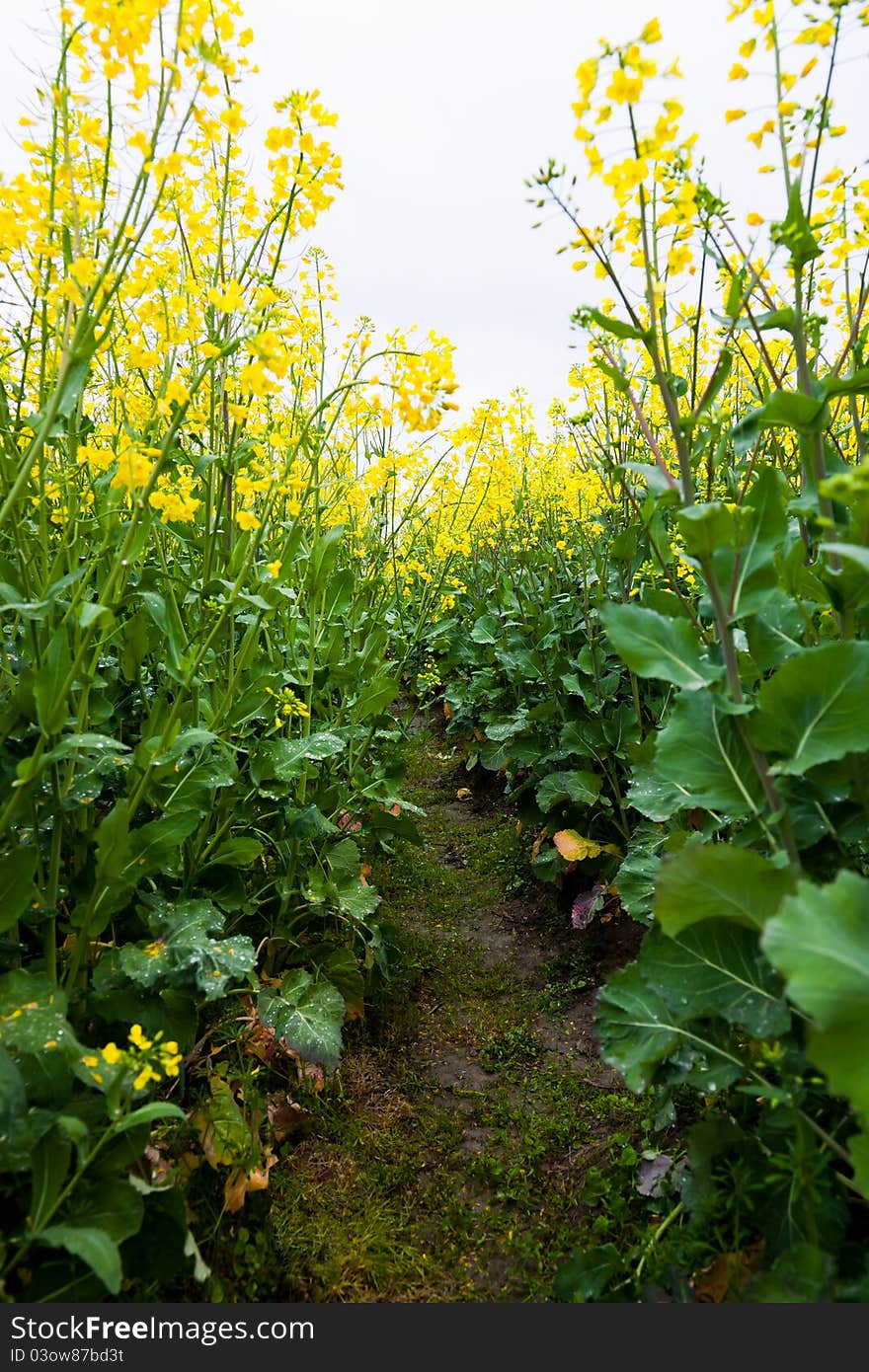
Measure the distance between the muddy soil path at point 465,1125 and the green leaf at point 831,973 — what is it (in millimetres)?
1195

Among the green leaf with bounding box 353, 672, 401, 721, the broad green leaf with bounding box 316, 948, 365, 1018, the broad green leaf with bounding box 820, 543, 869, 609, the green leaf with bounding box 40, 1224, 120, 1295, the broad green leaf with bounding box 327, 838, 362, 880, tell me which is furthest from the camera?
the green leaf with bounding box 353, 672, 401, 721

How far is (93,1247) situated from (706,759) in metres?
1.35

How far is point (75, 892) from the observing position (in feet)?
6.43

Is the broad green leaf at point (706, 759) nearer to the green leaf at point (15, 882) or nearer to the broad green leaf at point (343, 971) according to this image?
the green leaf at point (15, 882)

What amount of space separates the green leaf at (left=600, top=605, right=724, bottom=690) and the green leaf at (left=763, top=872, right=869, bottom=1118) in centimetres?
46

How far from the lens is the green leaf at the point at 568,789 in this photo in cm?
320

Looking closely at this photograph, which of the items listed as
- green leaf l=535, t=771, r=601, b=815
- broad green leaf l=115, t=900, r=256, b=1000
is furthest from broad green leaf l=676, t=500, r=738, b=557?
green leaf l=535, t=771, r=601, b=815

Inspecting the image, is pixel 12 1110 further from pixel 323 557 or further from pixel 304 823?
pixel 323 557

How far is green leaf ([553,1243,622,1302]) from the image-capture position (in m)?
1.66

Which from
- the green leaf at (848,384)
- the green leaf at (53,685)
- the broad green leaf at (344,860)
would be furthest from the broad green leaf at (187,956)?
the green leaf at (848,384)

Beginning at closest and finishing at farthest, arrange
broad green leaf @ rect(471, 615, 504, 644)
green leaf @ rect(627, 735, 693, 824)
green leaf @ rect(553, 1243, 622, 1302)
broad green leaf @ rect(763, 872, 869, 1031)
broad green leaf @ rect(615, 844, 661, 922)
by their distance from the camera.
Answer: broad green leaf @ rect(763, 872, 869, 1031)
green leaf @ rect(553, 1243, 622, 1302)
green leaf @ rect(627, 735, 693, 824)
broad green leaf @ rect(615, 844, 661, 922)
broad green leaf @ rect(471, 615, 504, 644)

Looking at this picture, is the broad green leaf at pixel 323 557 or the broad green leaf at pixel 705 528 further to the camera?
the broad green leaf at pixel 323 557

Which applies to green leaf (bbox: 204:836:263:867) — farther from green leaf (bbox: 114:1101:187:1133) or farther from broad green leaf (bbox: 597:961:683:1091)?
broad green leaf (bbox: 597:961:683:1091)

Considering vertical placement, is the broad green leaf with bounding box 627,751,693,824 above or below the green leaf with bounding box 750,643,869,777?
below
